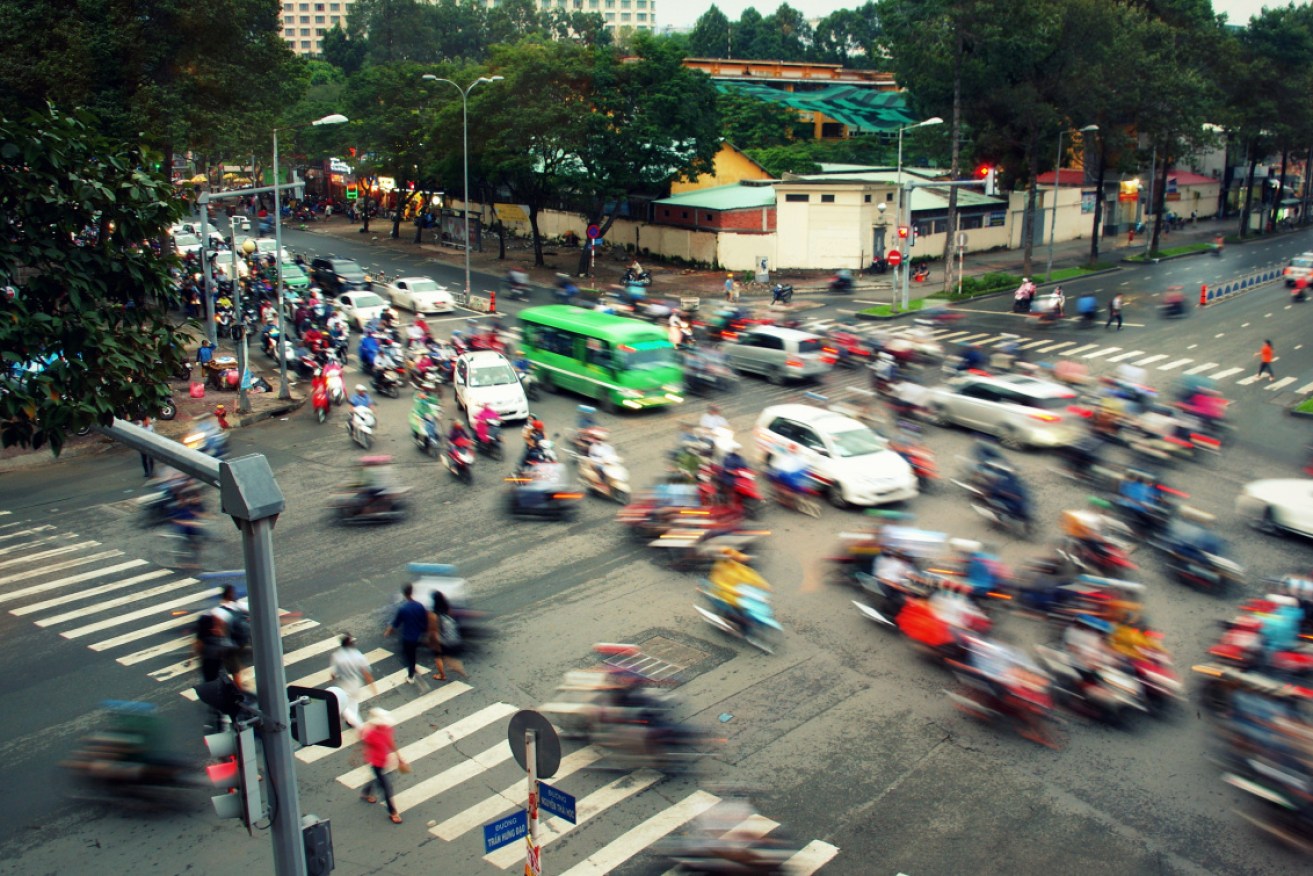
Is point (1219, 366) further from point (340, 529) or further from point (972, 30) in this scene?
point (340, 529)

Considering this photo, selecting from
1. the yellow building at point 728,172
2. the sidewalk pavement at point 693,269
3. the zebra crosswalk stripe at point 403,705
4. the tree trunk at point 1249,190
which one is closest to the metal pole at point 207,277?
the sidewalk pavement at point 693,269

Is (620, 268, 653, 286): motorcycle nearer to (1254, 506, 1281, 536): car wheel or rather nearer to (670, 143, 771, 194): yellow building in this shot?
(670, 143, 771, 194): yellow building

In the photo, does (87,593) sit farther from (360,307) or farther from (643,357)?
(360,307)

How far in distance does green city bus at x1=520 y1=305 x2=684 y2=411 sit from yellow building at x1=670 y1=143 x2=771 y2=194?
34.3 metres

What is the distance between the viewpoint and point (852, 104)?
108125 mm

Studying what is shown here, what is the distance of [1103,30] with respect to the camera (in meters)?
46.9

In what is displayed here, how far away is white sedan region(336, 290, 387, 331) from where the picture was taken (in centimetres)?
4044

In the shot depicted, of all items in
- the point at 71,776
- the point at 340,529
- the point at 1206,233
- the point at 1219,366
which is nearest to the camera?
the point at 71,776

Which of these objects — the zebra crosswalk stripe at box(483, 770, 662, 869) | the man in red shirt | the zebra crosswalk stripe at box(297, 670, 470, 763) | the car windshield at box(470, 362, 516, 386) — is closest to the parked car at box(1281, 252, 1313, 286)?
the car windshield at box(470, 362, 516, 386)

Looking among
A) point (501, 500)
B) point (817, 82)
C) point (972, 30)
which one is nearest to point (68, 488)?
point (501, 500)

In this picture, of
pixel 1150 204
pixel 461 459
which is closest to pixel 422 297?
pixel 461 459

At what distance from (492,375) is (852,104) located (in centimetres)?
8976

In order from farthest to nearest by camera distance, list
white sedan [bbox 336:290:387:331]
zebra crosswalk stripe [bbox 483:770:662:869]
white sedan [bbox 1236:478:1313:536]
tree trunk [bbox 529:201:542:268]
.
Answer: tree trunk [bbox 529:201:542:268], white sedan [bbox 336:290:387:331], white sedan [bbox 1236:478:1313:536], zebra crosswalk stripe [bbox 483:770:662:869]

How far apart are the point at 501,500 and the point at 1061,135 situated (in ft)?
132
